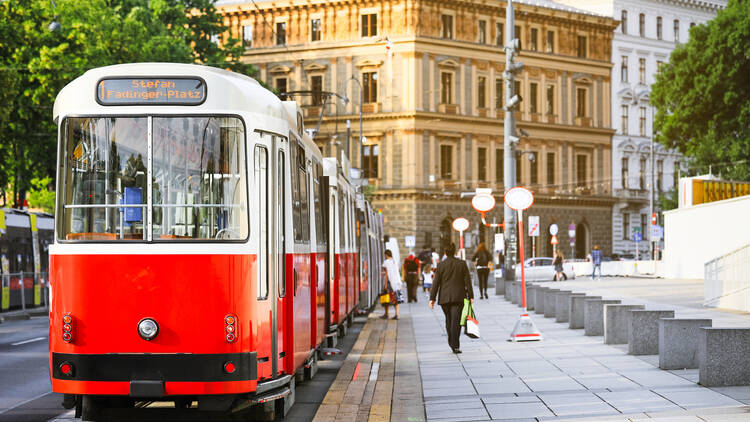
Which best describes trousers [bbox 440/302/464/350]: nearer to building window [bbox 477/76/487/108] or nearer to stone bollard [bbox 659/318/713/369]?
stone bollard [bbox 659/318/713/369]

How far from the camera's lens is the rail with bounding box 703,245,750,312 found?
26781 mm

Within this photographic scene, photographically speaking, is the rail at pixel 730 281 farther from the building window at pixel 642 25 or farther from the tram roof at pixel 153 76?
the building window at pixel 642 25

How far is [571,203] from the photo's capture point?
81500 millimetres

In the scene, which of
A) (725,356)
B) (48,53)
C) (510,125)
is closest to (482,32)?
(510,125)

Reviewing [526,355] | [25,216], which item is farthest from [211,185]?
[25,216]

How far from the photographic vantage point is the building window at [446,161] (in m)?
75.9

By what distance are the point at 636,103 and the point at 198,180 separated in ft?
268

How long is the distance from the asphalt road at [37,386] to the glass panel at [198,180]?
2.34 m

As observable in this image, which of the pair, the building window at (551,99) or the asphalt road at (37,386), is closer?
the asphalt road at (37,386)

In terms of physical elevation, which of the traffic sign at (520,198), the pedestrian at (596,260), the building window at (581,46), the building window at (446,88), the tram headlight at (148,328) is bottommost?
the pedestrian at (596,260)

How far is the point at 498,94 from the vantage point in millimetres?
78750

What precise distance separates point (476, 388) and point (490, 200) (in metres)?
16.8

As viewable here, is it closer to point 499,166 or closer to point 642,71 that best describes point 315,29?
point 499,166

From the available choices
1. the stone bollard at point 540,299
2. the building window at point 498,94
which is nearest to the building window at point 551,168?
the building window at point 498,94
